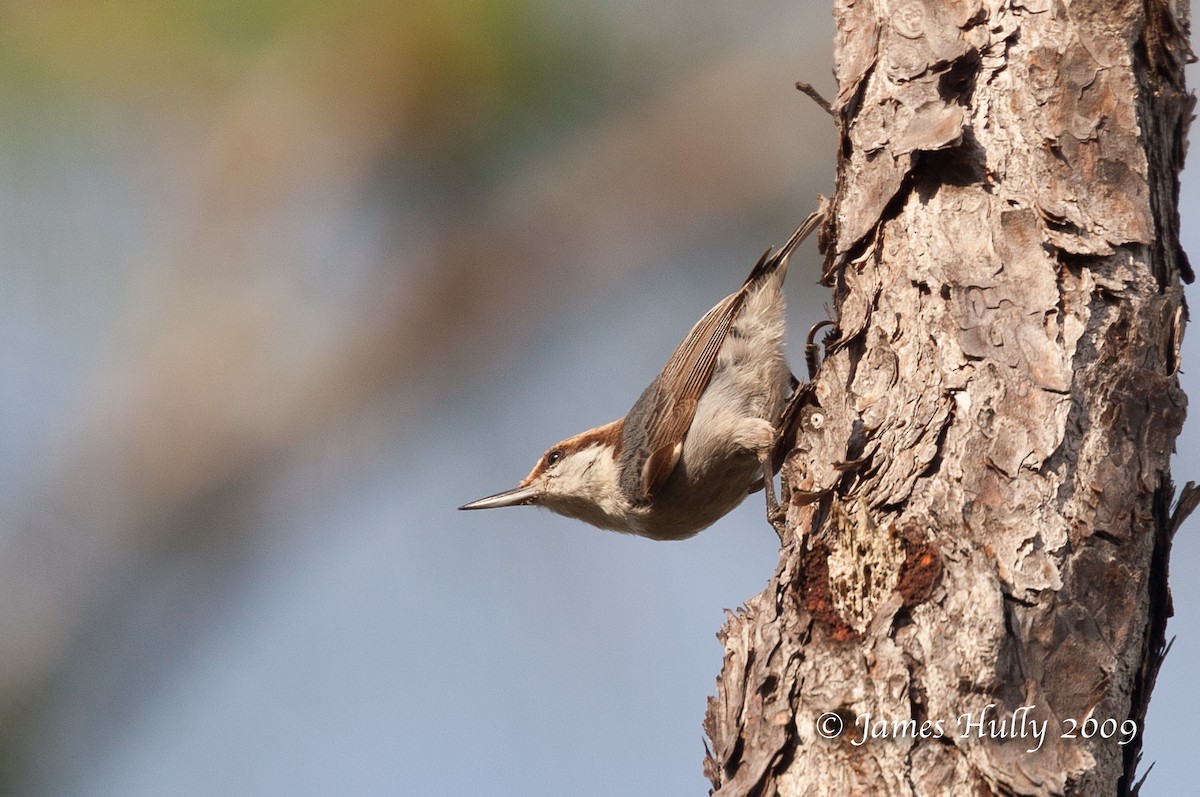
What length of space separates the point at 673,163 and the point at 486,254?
79 cm

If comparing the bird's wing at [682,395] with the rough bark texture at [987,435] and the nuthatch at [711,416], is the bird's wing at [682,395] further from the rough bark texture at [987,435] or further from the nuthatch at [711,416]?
the rough bark texture at [987,435]

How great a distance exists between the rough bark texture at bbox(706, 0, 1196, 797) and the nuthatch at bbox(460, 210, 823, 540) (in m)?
1.22

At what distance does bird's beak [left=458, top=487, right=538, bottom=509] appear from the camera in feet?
14.7

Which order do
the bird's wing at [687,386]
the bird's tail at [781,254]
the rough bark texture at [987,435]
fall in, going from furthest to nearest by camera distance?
the bird's wing at [687,386]
the bird's tail at [781,254]
the rough bark texture at [987,435]

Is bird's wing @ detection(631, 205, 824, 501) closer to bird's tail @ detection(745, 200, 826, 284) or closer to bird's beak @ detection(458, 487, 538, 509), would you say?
bird's tail @ detection(745, 200, 826, 284)

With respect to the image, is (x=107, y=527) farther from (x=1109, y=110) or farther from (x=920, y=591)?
(x=1109, y=110)

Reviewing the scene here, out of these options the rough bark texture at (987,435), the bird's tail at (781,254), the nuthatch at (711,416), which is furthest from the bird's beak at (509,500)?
the rough bark texture at (987,435)

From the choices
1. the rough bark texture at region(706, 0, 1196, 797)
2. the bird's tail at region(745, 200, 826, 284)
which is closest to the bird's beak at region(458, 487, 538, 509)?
the bird's tail at region(745, 200, 826, 284)

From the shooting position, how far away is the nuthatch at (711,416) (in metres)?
3.84

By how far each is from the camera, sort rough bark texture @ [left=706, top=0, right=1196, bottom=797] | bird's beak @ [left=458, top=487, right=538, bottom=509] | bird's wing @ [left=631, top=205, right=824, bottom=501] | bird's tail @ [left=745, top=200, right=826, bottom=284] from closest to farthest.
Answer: rough bark texture @ [left=706, top=0, right=1196, bottom=797] < bird's tail @ [left=745, top=200, right=826, bottom=284] < bird's wing @ [left=631, top=205, right=824, bottom=501] < bird's beak @ [left=458, top=487, right=538, bottom=509]

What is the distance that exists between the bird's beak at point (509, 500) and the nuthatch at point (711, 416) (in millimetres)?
454

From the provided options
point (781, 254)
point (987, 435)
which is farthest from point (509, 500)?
point (987, 435)

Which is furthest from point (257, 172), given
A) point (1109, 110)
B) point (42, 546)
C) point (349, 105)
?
point (1109, 110)

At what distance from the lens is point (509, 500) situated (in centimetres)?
453
